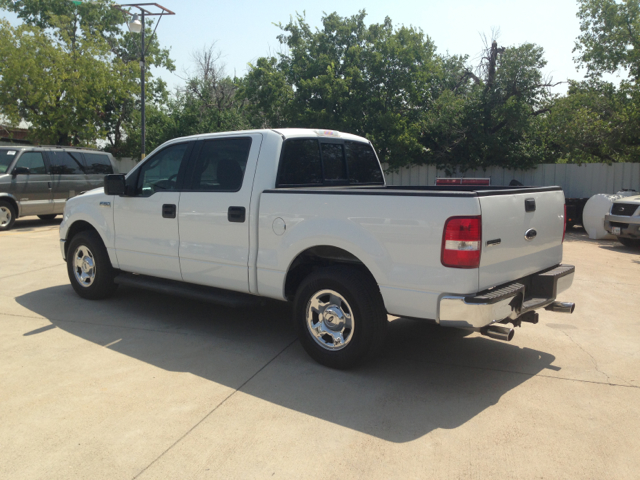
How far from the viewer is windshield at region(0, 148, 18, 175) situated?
13.7m

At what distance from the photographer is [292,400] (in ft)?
13.0

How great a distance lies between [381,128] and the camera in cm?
2106

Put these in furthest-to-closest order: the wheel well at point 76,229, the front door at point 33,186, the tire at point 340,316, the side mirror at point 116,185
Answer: the front door at point 33,186
the wheel well at point 76,229
the side mirror at point 116,185
the tire at point 340,316

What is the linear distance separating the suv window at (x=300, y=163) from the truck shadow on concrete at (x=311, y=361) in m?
1.62

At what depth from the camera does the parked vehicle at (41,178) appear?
45.1 feet

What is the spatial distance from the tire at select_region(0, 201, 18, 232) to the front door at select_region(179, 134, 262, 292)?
1054 centimetres

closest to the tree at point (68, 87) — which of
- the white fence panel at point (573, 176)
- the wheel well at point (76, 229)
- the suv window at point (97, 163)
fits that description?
the suv window at point (97, 163)

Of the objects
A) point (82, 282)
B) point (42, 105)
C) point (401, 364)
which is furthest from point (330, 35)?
point (401, 364)

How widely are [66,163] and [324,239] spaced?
13.1m

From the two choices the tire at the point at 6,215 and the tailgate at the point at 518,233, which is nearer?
the tailgate at the point at 518,233

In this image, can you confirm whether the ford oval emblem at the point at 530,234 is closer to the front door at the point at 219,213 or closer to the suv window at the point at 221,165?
the front door at the point at 219,213

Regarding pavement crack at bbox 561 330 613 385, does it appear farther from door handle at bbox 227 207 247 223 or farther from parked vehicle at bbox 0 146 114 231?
parked vehicle at bbox 0 146 114 231

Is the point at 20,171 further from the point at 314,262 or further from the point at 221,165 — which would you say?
the point at 314,262

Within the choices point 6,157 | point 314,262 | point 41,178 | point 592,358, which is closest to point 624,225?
point 592,358
